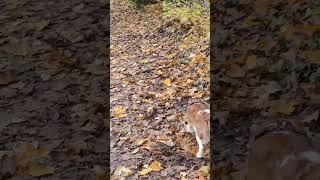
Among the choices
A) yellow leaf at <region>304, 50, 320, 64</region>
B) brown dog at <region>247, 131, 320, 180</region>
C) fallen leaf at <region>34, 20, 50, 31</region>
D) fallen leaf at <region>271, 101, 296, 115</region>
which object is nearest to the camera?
brown dog at <region>247, 131, 320, 180</region>

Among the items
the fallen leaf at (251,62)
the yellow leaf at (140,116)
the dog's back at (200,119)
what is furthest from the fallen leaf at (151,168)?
the fallen leaf at (251,62)

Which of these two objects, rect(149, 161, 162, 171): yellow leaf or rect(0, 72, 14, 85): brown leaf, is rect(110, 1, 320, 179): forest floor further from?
rect(0, 72, 14, 85): brown leaf

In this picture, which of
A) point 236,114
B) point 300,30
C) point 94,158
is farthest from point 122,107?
point 300,30

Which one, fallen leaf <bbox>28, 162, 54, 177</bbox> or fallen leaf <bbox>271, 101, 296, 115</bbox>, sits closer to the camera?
fallen leaf <bbox>28, 162, 54, 177</bbox>

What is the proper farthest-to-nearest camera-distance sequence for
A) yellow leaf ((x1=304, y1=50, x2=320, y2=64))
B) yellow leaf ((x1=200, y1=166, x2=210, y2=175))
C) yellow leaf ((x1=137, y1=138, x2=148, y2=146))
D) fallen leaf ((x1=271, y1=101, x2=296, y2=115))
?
yellow leaf ((x1=304, y1=50, x2=320, y2=64)) → yellow leaf ((x1=137, y1=138, x2=148, y2=146)) → fallen leaf ((x1=271, y1=101, x2=296, y2=115)) → yellow leaf ((x1=200, y1=166, x2=210, y2=175))

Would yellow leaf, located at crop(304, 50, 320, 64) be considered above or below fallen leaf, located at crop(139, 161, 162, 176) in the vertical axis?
above

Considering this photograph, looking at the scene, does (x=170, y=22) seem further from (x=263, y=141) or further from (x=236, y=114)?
(x=263, y=141)

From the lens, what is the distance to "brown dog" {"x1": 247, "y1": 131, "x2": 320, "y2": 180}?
113 inches

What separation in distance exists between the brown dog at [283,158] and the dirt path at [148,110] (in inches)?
24.0

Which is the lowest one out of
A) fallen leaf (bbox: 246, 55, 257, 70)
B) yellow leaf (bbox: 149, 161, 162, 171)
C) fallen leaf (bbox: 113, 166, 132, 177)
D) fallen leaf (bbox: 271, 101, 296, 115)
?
fallen leaf (bbox: 113, 166, 132, 177)

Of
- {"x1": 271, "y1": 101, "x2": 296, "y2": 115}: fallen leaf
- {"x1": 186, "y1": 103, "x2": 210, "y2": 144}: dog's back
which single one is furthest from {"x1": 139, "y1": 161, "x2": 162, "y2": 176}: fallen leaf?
{"x1": 271, "y1": 101, "x2": 296, "y2": 115}: fallen leaf

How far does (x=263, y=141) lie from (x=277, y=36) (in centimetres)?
194

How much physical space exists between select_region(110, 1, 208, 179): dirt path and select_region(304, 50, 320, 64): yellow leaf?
Answer: 132 centimetres

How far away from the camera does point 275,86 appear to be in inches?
168
